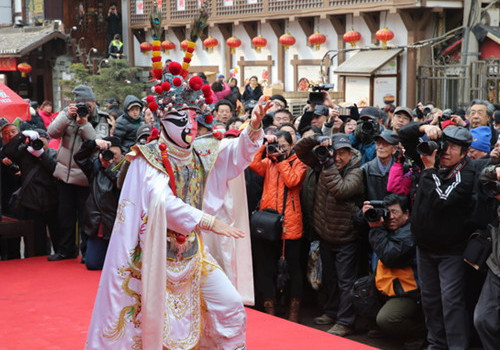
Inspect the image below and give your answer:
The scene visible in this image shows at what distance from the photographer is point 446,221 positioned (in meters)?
5.15

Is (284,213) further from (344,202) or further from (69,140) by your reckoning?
(69,140)

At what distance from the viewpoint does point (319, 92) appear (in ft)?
24.1

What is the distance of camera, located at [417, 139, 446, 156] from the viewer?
200 inches

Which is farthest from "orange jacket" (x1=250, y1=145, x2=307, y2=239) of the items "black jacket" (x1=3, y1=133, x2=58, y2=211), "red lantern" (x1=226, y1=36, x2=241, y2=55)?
"red lantern" (x1=226, y1=36, x2=241, y2=55)

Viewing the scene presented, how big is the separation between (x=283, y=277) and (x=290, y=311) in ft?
1.05

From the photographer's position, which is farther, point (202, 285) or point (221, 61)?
point (221, 61)

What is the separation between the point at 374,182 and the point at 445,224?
1.07 m

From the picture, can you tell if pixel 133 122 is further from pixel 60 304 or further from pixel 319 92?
pixel 60 304

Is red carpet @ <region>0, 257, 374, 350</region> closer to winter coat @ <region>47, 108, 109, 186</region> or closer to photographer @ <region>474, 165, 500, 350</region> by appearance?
photographer @ <region>474, 165, 500, 350</region>

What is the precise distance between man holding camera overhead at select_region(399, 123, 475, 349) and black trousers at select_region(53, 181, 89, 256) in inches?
146

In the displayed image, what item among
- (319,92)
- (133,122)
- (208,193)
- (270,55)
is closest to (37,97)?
(270,55)

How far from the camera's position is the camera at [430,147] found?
5.07 metres

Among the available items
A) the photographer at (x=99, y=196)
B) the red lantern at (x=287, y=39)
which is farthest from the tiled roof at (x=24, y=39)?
the photographer at (x=99, y=196)

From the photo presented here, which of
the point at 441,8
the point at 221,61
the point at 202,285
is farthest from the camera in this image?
the point at 221,61
